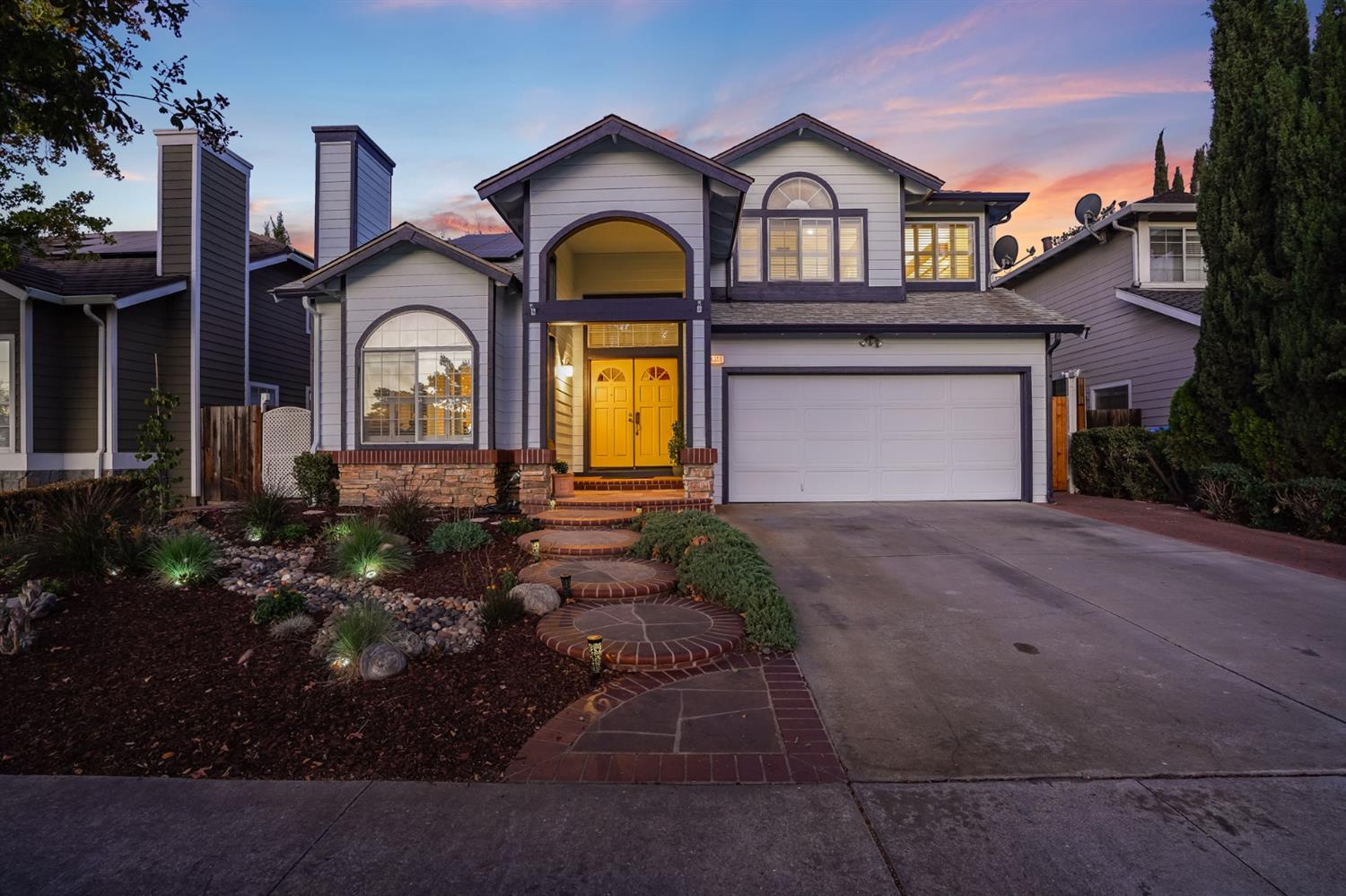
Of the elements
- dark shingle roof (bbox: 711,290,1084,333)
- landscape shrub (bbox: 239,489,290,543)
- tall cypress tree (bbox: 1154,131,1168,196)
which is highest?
tall cypress tree (bbox: 1154,131,1168,196)

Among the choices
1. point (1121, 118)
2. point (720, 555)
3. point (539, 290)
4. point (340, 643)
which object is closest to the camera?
point (340, 643)

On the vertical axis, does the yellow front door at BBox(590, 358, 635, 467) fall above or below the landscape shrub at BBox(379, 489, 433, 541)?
above

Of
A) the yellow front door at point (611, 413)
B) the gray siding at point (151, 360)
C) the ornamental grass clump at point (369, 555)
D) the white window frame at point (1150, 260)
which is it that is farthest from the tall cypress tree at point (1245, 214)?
the gray siding at point (151, 360)

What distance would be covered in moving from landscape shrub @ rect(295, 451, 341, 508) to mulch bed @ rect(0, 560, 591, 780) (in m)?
5.02

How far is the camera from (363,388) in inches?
383

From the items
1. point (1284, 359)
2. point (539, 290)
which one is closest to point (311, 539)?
point (539, 290)

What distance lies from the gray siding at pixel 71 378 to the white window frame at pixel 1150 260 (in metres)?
20.6

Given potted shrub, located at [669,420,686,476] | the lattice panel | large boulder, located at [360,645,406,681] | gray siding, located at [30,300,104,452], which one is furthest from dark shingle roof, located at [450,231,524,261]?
large boulder, located at [360,645,406,681]

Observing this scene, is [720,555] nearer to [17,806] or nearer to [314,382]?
[17,806]

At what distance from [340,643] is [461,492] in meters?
5.83

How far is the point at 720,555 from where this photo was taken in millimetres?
5574

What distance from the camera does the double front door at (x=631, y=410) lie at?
37.9 feet

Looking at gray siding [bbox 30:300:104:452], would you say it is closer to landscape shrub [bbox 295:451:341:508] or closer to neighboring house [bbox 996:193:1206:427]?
landscape shrub [bbox 295:451:341:508]

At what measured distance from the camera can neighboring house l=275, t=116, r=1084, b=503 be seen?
8938 millimetres
